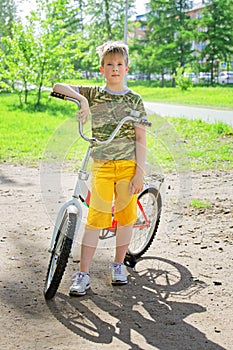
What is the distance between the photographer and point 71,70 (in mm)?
19578

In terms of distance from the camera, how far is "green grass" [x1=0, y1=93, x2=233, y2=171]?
12.9 feet

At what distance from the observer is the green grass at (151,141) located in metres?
3.93

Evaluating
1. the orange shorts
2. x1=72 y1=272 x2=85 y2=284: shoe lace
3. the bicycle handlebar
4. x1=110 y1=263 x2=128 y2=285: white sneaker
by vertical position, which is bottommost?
x1=110 y1=263 x2=128 y2=285: white sneaker

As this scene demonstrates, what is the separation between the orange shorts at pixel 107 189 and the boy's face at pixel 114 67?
1.68 feet

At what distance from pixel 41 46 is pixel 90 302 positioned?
16.3 metres

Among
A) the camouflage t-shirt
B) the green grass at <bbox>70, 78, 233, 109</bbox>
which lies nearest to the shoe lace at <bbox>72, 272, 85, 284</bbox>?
the camouflage t-shirt

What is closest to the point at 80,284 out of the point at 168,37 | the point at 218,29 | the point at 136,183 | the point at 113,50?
the point at 136,183

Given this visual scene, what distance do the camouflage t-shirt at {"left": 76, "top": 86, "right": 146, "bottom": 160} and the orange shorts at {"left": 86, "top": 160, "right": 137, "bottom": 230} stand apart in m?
0.06

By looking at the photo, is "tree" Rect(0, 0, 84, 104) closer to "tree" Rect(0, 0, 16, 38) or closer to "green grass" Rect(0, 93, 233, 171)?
"green grass" Rect(0, 93, 233, 171)

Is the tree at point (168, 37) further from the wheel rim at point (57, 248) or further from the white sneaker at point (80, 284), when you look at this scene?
the wheel rim at point (57, 248)

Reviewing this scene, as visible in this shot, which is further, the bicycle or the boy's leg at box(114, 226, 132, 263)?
the boy's leg at box(114, 226, 132, 263)

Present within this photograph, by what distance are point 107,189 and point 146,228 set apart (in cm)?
85

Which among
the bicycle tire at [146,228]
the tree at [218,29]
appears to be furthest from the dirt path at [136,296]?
the tree at [218,29]

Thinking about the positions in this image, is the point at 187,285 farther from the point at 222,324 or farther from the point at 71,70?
the point at 71,70
